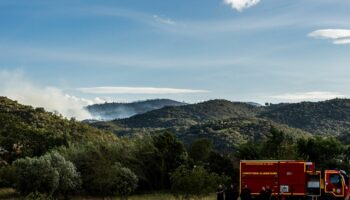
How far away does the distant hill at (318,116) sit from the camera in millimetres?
159475

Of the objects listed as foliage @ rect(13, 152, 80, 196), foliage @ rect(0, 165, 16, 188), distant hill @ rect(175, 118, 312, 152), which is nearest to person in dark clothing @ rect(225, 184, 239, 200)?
foliage @ rect(13, 152, 80, 196)

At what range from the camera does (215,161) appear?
5944 cm

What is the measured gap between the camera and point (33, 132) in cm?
6962

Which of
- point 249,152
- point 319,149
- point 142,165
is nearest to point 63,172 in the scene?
point 142,165

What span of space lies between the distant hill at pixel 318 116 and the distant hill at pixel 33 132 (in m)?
86.7

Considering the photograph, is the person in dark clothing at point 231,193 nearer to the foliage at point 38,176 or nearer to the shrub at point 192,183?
the shrub at point 192,183

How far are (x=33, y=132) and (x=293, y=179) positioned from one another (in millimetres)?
44900

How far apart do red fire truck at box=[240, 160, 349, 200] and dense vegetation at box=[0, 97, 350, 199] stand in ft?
8.21

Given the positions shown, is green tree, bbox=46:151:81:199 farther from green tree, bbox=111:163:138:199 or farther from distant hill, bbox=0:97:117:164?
distant hill, bbox=0:97:117:164

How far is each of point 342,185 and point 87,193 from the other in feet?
76.9

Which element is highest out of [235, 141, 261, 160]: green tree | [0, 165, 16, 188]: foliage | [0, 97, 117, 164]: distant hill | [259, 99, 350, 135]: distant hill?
[259, 99, 350, 135]: distant hill

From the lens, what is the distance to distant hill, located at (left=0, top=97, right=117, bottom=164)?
62.8m

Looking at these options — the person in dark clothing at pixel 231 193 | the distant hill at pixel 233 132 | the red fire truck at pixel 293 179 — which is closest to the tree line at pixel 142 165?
the red fire truck at pixel 293 179

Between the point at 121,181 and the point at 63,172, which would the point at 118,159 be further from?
the point at 121,181
